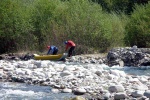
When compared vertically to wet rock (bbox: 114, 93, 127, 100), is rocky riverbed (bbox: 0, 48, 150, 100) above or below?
above

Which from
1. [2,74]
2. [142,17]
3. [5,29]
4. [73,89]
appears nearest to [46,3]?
[5,29]

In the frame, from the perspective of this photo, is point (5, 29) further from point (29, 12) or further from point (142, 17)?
point (142, 17)

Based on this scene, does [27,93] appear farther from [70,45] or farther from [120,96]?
[70,45]

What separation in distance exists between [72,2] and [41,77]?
19.2 meters

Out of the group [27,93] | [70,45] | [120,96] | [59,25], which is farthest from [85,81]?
[59,25]

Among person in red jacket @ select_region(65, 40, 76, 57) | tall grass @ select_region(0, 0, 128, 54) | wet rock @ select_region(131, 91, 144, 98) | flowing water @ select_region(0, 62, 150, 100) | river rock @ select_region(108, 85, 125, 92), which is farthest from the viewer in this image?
tall grass @ select_region(0, 0, 128, 54)

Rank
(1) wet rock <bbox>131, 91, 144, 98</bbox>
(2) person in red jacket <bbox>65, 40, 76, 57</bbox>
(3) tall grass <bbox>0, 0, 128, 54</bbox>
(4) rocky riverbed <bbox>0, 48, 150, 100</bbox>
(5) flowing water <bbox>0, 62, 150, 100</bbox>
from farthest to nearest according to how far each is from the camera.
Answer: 1. (3) tall grass <bbox>0, 0, 128, 54</bbox>
2. (2) person in red jacket <bbox>65, 40, 76, 57</bbox>
3. (5) flowing water <bbox>0, 62, 150, 100</bbox>
4. (4) rocky riverbed <bbox>0, 48, 150, 100</bbox>
5. (1) wet rock <bbox>131, 91, 144, 98</bbox>

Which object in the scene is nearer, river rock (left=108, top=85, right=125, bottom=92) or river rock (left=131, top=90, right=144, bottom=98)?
river rock (left=131, top=90, right=144, bottom=98)

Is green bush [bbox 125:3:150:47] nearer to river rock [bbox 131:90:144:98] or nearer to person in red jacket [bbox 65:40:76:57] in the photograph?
person in red jacket [bbox 65:40:76:57]

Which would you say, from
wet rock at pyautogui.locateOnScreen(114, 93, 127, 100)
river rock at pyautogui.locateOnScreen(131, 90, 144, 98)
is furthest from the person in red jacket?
wet rock at pyautogui.locateOnScreen(114, 93, 127, 100)

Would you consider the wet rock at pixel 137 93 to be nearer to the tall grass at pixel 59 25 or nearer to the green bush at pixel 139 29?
the green bush at pixel 139 29

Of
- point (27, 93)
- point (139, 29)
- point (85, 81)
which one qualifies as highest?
point (139, 29)

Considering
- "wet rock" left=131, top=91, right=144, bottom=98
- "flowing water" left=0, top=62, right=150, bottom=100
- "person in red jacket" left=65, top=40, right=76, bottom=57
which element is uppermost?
A: "person in red jacket" left=65, top=40, right=76, bottom=57

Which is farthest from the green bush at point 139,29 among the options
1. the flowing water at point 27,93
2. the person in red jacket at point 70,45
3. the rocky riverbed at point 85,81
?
the flowing water at point 27,93
